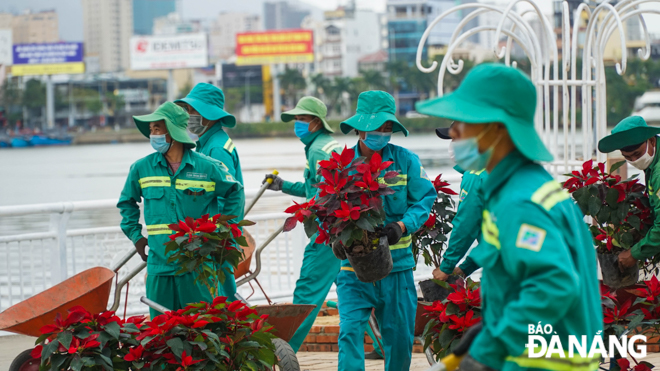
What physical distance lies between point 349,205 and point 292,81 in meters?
110

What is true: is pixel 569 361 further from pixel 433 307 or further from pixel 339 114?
pixel 339 114

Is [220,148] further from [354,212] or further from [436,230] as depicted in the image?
[354,212]

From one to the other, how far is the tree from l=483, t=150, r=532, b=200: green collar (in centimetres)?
11175

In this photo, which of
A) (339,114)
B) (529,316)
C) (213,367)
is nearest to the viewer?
(529,316)

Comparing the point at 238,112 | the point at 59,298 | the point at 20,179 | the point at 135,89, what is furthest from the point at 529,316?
the point at 135,89

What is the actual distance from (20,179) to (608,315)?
2141 inches

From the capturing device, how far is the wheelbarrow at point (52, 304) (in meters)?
4.33

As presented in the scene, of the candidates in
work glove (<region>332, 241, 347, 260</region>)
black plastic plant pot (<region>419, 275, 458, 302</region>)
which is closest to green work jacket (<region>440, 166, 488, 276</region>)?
work glove (<region>332, 241, 347, 260</region>)

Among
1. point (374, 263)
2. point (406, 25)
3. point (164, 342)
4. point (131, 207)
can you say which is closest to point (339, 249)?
point (374, 263)

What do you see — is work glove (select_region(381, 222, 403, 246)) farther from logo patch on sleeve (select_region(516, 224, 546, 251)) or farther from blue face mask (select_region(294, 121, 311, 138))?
logo patch on sleeve (select_region(516, 224, 546, 251))

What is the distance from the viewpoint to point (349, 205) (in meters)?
4.09

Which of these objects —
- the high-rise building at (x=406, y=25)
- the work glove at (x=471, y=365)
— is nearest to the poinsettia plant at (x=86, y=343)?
the work glove at (x=471, y=365)

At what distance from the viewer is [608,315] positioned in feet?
12.5

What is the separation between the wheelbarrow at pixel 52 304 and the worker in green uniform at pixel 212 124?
120 cm
